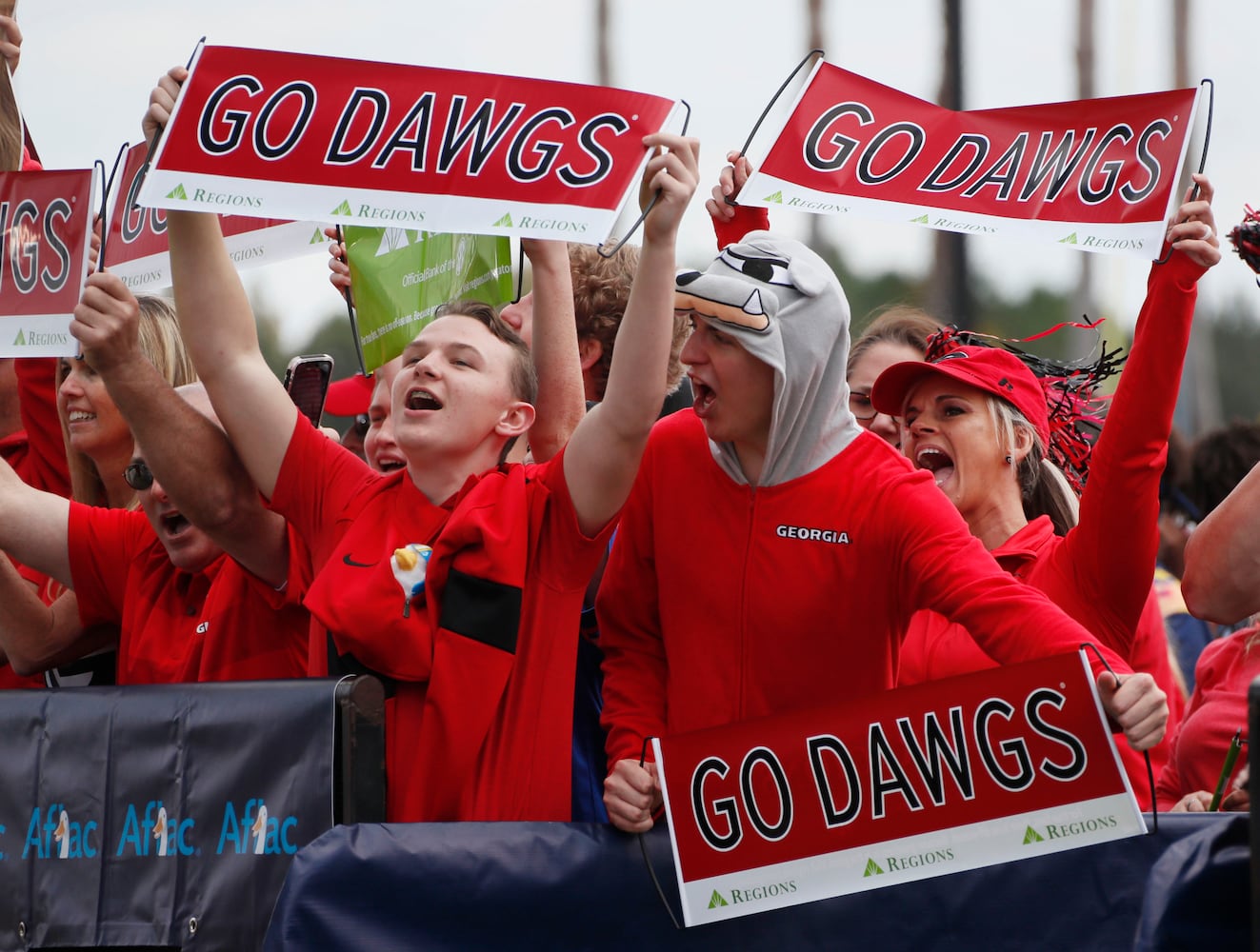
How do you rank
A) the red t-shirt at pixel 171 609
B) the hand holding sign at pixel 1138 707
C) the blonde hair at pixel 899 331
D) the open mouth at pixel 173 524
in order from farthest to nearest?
the blonde hair at pixel 899 331, the open mouth at pixel 173 524, the red t-shirt at pixel 171 609, the hand holding sign at pixel 1138 707

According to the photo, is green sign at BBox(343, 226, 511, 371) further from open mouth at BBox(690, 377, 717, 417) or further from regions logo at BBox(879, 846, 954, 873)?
regions logo at BBox(879, 846, 954, 873)

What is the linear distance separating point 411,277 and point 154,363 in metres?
0.79

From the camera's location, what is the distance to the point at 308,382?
157 inches

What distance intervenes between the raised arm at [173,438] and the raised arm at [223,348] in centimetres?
9

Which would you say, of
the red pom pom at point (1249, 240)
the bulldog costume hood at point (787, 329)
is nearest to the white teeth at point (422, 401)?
the bulldog costume hood at point (787, 329)

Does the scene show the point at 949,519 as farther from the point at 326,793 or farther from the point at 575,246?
the point at 575,246

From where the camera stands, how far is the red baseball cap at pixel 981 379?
3.97m

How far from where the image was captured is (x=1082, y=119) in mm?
3451

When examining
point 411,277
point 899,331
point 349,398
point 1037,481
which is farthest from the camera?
point 349,398

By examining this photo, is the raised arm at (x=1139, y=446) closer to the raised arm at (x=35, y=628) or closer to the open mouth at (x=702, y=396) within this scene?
the open mouth at (x=702, y=396)

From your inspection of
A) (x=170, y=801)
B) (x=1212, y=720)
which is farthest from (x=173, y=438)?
(x=1212, y=720)

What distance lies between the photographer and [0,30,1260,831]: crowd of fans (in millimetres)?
3004

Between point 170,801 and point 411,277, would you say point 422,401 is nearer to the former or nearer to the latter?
point 411,277

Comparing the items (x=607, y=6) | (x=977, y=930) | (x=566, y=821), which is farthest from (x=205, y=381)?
(x=607, y=6)
